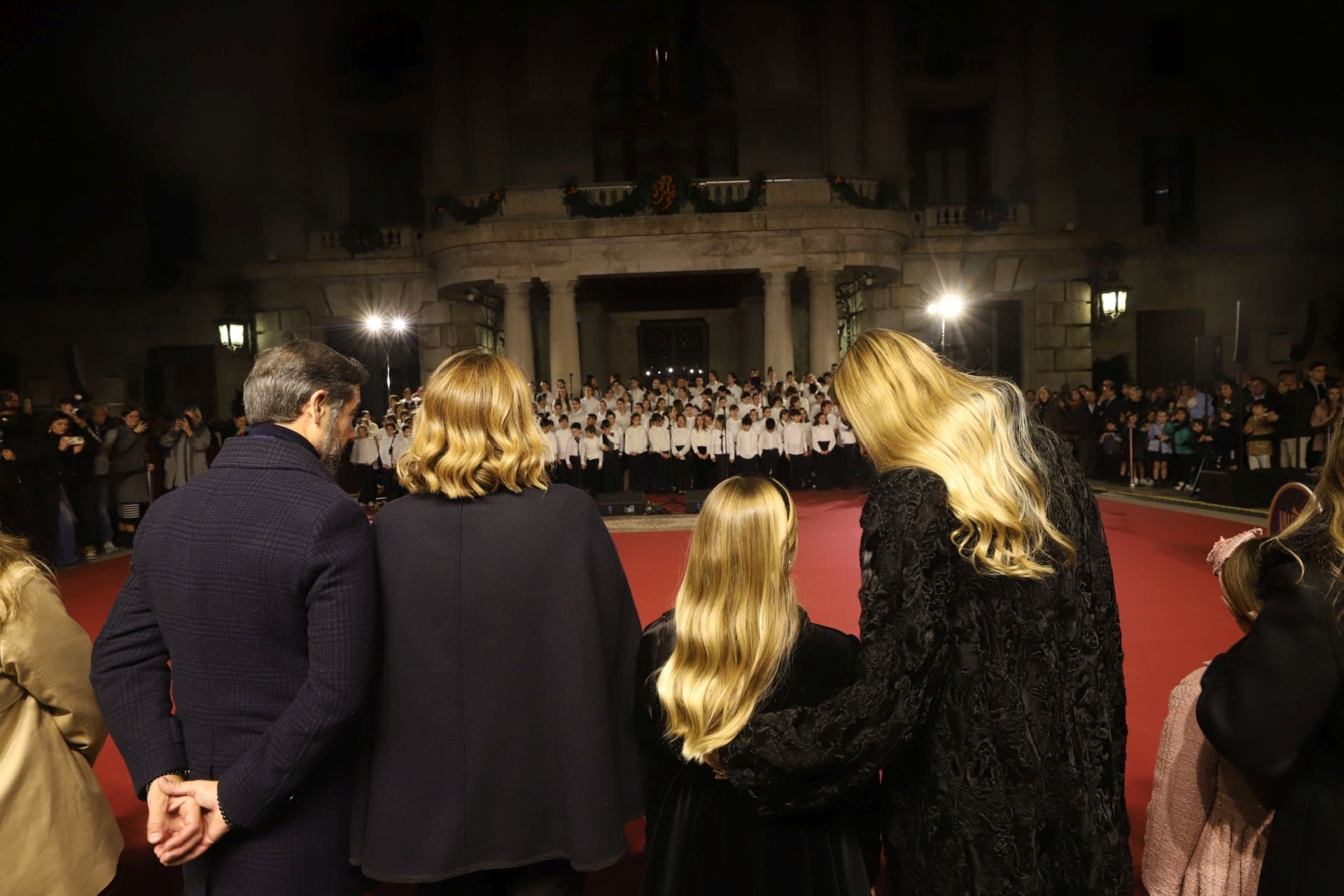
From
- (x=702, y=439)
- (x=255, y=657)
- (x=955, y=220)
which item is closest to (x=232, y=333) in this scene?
(x=702, y=439)

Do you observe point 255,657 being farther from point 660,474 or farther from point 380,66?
point 380,66

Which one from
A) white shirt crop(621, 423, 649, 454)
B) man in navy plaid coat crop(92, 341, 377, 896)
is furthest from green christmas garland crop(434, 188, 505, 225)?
man in navy plaid coat crop(92, 341, 377, 896)

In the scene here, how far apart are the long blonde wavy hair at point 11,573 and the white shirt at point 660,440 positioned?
13370 millimetres

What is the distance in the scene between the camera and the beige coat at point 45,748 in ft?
6.71

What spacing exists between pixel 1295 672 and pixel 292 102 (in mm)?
26944

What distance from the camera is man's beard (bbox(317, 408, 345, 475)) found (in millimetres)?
→ 2010

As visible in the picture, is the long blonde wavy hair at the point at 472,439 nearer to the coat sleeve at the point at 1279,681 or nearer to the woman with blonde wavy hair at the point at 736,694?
the woman with blonde wavy hair at the point at 736,694

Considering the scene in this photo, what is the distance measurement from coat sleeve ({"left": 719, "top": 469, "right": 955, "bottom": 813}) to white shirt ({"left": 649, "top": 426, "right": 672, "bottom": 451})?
1373 centimetres

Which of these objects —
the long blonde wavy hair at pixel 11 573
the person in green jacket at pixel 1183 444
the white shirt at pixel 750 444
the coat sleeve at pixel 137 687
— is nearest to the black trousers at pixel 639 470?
the white shirt at pixel 750 444

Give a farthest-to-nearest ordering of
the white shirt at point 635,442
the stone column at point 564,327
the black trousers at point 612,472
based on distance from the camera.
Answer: the stone column at point 564,327, the white shirt at point 635,442, the black trousers at point 612,472

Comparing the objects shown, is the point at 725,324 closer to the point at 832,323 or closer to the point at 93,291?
the point at 832,323

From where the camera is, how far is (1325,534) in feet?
4.75

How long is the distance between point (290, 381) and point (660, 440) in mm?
13538

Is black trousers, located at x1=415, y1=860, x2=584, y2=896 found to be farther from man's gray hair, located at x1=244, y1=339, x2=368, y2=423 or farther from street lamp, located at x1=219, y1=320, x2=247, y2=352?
street lamp, located at x1=219, y1=320, x2=247, y2=352
